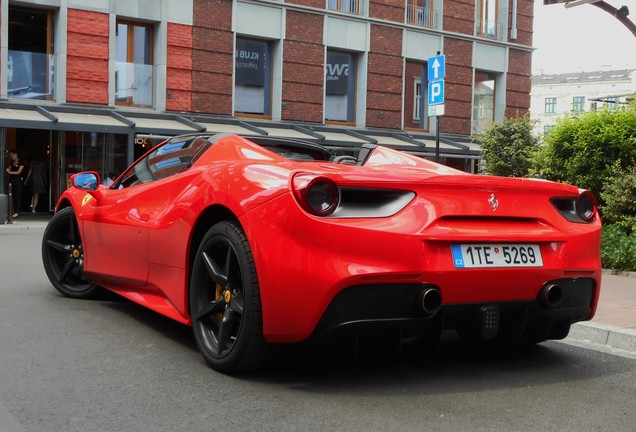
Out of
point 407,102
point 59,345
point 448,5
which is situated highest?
point 448,5

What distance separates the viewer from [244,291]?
152 inches

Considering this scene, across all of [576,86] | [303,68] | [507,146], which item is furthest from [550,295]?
[576,86]

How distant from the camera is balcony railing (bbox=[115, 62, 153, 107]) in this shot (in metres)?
22.9

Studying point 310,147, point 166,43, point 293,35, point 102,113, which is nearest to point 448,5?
point 293,35

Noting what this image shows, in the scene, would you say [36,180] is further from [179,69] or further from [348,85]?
[348,85]

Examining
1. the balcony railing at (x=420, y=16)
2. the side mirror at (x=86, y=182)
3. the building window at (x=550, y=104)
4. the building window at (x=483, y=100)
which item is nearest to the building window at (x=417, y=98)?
the balcony railing at (x=420, y=16)

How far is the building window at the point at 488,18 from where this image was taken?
1206 inches

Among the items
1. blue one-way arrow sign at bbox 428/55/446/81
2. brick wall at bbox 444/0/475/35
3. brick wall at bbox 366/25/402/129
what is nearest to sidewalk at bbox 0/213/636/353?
blue one-way arrow sign at bbox 428/55/446/81

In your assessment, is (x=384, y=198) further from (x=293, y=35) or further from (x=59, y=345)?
(x=293, y=35)

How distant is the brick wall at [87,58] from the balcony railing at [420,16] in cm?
1125

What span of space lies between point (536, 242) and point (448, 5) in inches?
1049

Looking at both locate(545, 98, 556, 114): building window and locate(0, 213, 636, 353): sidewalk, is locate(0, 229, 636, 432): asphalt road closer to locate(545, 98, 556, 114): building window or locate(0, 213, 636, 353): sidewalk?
locate(0, 213, 636, 353): sidewalk

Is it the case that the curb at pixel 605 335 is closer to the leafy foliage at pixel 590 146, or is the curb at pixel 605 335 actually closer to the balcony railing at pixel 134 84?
the leafy foliage at pixel 590 146

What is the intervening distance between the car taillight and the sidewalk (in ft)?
9.49
